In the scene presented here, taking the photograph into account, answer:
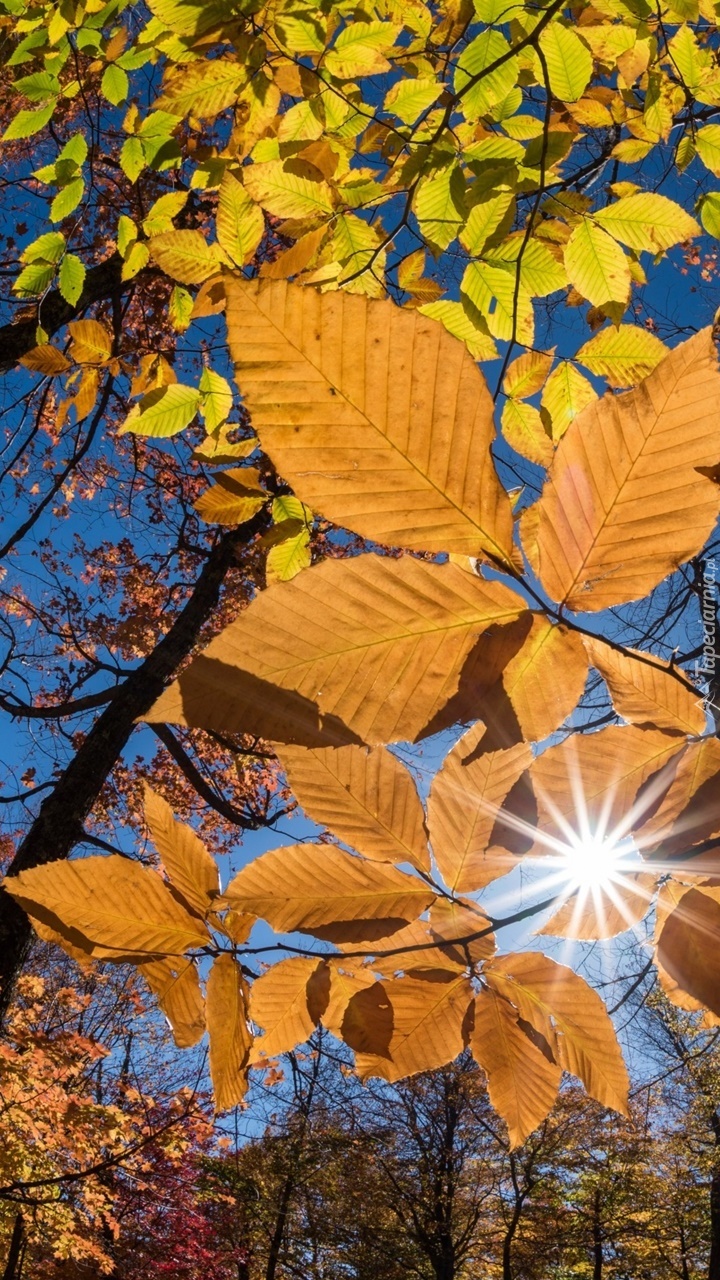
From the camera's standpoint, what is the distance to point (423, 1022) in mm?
464

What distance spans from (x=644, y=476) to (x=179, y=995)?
16.0 inches

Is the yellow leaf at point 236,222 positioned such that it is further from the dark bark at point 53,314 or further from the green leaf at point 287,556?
the dark bark at point 53,314

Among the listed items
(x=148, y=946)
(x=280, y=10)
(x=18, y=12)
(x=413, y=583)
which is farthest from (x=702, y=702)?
→ (x=18, y=12)

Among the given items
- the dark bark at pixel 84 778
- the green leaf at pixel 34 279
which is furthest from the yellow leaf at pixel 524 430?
the dark bark at pixel 84 778

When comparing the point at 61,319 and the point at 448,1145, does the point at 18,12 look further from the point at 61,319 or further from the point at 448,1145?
the point at 448,1145

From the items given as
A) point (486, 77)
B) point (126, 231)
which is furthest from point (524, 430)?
point (126, 231)

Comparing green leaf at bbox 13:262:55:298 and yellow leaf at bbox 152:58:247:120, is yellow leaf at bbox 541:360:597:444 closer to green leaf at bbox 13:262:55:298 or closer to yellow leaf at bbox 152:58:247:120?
yellow leaf at bbox 152:58:247:120

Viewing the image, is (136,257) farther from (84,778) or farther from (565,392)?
(84,778)

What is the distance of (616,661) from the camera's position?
0.36 meters

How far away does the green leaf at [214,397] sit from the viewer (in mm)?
1059

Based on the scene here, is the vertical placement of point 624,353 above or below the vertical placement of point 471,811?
above

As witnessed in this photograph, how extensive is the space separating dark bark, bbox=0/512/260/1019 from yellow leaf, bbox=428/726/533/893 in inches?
104

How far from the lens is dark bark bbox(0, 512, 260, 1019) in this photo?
3.45 meters

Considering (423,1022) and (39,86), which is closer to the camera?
(423,1022)
